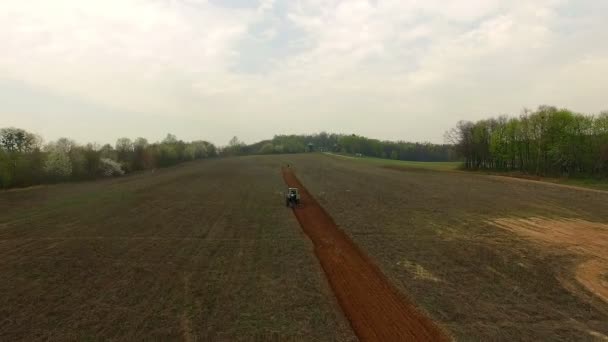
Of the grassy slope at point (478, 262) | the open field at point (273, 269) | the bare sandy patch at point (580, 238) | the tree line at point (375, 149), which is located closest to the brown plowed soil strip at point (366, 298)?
the open field at point (273, 269)

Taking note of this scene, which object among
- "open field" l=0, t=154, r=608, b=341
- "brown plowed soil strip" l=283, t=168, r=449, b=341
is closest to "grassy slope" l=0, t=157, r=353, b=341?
"open field" l=0, t=154, r=608, b=341

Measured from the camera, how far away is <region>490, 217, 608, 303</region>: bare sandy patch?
1584 centimetres

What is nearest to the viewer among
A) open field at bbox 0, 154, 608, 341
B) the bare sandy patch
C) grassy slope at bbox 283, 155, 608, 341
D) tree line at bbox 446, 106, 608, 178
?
open field at bbox 0, 154, 608, 341

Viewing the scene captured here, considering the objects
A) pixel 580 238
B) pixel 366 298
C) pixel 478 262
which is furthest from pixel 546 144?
pixel 366 298

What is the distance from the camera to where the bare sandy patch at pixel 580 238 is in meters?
15.8

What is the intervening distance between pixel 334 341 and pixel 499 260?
41.1 feet

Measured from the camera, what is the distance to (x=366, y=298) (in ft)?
46.1

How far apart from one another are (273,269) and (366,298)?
5228 millimetres

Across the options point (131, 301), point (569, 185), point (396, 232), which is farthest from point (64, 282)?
point (569, 185)

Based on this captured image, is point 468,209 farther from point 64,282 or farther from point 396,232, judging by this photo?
point 64,282

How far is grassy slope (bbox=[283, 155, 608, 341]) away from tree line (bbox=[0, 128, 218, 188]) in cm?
5463

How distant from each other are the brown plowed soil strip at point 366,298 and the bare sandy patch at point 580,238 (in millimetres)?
9075

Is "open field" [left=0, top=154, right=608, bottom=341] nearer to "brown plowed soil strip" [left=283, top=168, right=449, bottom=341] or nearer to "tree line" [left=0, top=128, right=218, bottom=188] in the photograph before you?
"brown plowed soil strip" [left=283, top=168, right=449, bottom=341]

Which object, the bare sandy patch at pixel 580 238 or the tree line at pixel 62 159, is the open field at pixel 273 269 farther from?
the tree line at pixel 62 159
